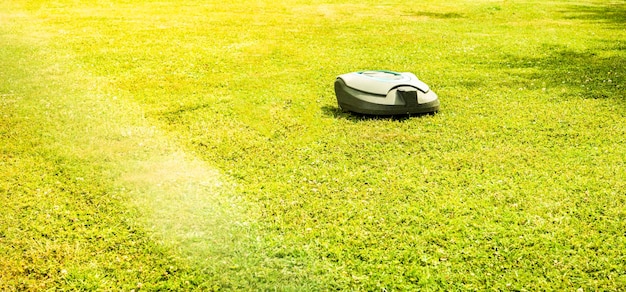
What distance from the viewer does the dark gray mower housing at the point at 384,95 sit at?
6.17 m

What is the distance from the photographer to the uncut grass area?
11.9ft

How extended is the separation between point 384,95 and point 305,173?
171 cm

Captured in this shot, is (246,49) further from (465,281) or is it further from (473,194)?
(465,281)

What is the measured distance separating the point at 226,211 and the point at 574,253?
267 cm

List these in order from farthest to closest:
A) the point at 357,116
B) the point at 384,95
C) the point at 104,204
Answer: the point at 357,116
the point at 384,95
the point at 104,204

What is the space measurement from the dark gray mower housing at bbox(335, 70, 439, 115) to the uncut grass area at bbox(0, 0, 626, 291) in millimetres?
167

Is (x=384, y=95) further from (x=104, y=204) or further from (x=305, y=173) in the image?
(x=104, y=204)

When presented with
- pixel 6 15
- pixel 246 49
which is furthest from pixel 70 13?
pixel 246 49

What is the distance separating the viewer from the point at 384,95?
20.2ft

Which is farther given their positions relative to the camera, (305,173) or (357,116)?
(357,116)

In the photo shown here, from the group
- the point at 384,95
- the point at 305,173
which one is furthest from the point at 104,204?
the point at 384,95

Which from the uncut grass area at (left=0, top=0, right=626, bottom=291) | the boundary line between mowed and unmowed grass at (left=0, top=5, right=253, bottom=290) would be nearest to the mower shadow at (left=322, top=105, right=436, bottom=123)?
the uncut grass area at (left=0, top=0, right=626, bottom=291)

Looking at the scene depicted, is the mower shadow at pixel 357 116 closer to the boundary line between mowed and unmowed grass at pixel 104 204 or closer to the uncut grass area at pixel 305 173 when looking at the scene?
the uncut grass area at pixel 305 173

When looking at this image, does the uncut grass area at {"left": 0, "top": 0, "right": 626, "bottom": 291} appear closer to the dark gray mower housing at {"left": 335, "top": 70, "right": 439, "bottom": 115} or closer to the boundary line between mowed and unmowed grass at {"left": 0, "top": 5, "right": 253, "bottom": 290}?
the boundary line between mowed and unmowed grass at {"left": 0, "top": 5, "right": 253, "bottom": 290}
